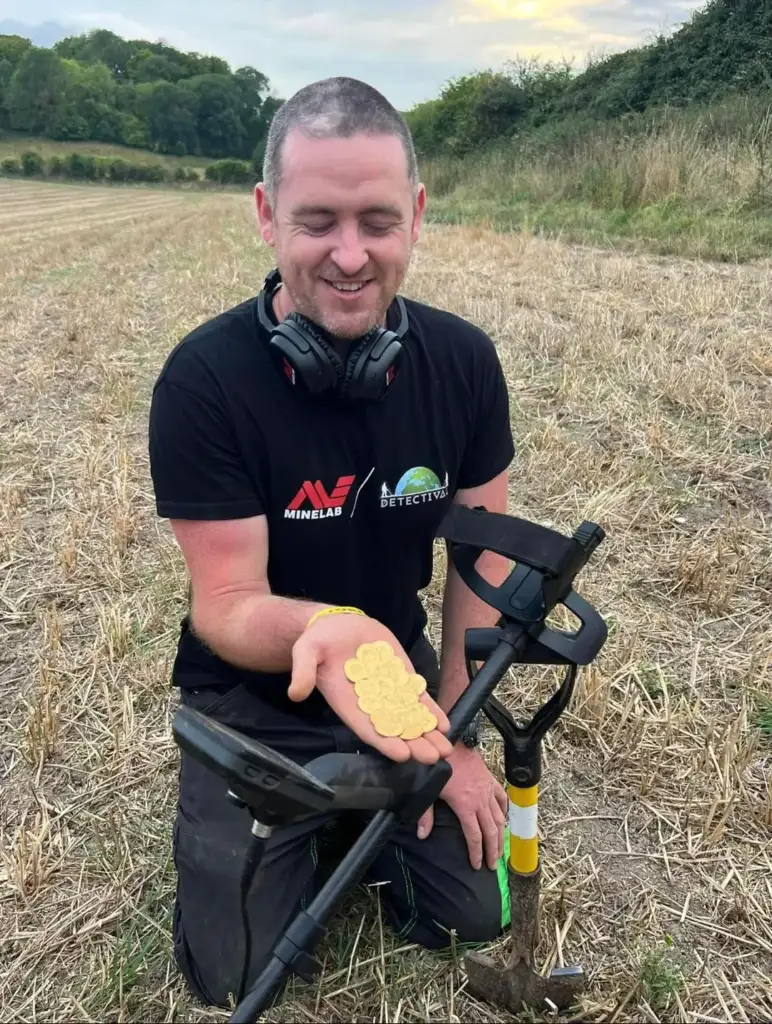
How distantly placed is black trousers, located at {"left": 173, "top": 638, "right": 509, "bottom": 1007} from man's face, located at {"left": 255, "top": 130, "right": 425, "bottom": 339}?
1.14m

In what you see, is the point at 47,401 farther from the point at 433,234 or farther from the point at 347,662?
the point at 433,234

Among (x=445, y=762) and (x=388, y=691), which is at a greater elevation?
(x=388, y=691)

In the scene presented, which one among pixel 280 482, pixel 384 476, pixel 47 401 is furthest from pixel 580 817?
pixel 47 401

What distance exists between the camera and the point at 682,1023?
6.54 ft

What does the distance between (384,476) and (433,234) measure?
13.5 meters

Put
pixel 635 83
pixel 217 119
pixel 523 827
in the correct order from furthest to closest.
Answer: pixel 217 119
pixel 635 83
pixel 523 827

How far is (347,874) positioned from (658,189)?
13.8m

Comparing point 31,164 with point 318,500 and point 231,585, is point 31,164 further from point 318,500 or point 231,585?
point 231,585

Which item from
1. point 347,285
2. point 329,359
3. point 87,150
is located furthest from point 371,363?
point 87,150

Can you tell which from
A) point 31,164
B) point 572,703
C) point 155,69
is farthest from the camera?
point 155,69

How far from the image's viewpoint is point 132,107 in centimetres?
8919

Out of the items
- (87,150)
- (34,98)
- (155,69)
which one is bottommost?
(87,150)

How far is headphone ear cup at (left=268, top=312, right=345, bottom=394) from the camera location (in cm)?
213

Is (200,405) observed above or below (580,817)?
above
